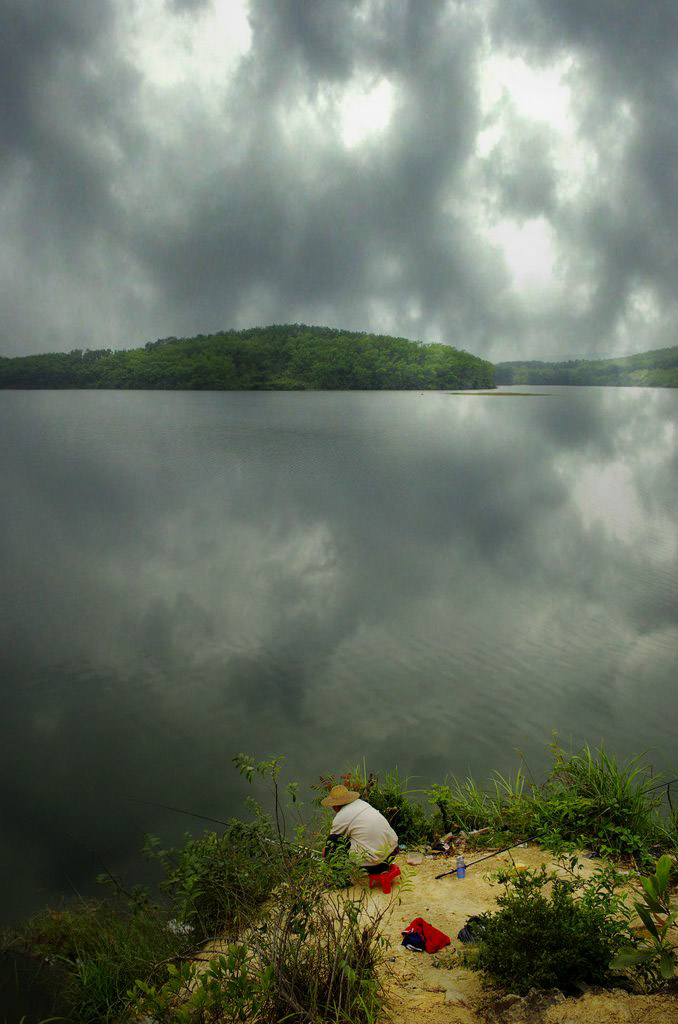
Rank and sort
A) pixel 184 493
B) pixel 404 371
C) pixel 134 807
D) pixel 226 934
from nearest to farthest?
1. pixel 226 934
2. pixel 134 807
3. pixel 184 493
4. pixel 404 371

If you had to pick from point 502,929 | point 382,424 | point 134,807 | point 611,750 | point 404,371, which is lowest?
point 134,807

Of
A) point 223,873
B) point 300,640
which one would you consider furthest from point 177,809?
point 300,640

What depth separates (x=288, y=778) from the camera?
7777 millimetres

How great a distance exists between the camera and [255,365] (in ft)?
522

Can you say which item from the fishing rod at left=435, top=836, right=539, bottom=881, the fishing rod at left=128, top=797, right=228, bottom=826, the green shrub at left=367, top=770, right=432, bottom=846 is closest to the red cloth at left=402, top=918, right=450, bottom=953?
the fishing rod at left=435, top=836, right=539, bottom=881

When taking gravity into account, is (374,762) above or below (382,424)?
below

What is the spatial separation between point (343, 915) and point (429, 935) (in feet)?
3.69

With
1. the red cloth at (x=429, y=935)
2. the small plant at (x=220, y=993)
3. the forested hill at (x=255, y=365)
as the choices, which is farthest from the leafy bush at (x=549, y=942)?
the forested hill at (x=255, y=365)

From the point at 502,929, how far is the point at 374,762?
3962mm

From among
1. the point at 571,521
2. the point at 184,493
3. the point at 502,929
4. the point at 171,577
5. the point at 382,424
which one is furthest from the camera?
the point at 382,424

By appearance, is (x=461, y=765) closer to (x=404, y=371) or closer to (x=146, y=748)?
(x=146, y=748)

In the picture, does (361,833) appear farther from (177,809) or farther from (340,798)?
(177,809)

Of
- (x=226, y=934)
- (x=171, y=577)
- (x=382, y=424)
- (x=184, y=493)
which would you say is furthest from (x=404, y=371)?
(x=226, y=934)

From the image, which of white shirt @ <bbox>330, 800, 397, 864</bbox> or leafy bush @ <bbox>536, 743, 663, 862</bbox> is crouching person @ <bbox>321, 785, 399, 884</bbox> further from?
leafy bush @ <bbox>536, 743, 663, 862</bbox>
